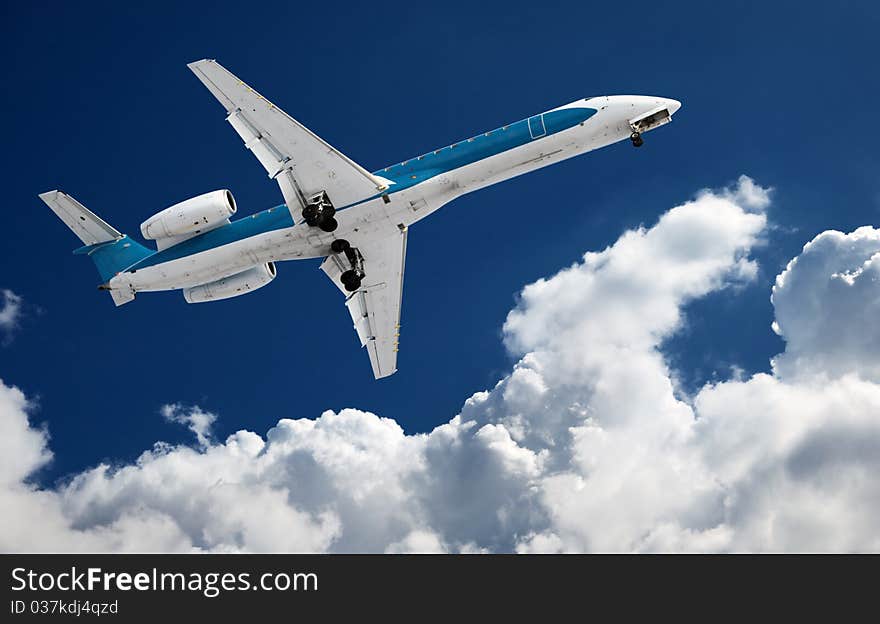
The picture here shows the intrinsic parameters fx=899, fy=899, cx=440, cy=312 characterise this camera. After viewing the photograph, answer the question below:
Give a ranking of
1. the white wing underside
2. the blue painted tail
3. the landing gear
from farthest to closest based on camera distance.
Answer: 1. the landing gear
2. the blue painted tail
3. the white wing underside

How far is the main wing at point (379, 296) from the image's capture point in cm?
5381

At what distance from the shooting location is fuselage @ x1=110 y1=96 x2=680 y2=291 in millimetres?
48625

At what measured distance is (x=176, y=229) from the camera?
5025 centimetres

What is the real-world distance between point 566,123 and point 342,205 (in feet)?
42.4

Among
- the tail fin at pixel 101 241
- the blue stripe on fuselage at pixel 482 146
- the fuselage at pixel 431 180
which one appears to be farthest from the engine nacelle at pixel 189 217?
the blue stripe on fuselage at pixel 482 146

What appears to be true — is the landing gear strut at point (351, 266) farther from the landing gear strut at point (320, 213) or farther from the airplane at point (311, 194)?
the landing gear strut at point (320, 213)

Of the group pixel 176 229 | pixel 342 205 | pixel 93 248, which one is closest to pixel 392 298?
pixel 342 205

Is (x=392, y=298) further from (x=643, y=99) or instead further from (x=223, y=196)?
(x=643, y=99)

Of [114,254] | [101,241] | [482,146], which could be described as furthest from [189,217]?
[482,146]

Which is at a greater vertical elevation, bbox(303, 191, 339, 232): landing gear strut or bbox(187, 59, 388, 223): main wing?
bbox(187, 59, 388, 223): main wing

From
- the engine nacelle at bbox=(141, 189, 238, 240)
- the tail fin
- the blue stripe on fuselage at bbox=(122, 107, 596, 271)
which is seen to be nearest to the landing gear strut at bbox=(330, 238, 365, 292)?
the blue stripe on fuselage at bbox=(122, 107, 596, 271)

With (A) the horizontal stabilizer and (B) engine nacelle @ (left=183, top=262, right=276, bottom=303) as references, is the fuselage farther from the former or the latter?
(A) the horizontal stabilizer

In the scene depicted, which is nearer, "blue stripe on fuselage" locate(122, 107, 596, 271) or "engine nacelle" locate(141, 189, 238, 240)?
"blue stripe on fuselage" locate(122, 107, 596, 271)

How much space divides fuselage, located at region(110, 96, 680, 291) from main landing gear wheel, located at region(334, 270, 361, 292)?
10.1ft
